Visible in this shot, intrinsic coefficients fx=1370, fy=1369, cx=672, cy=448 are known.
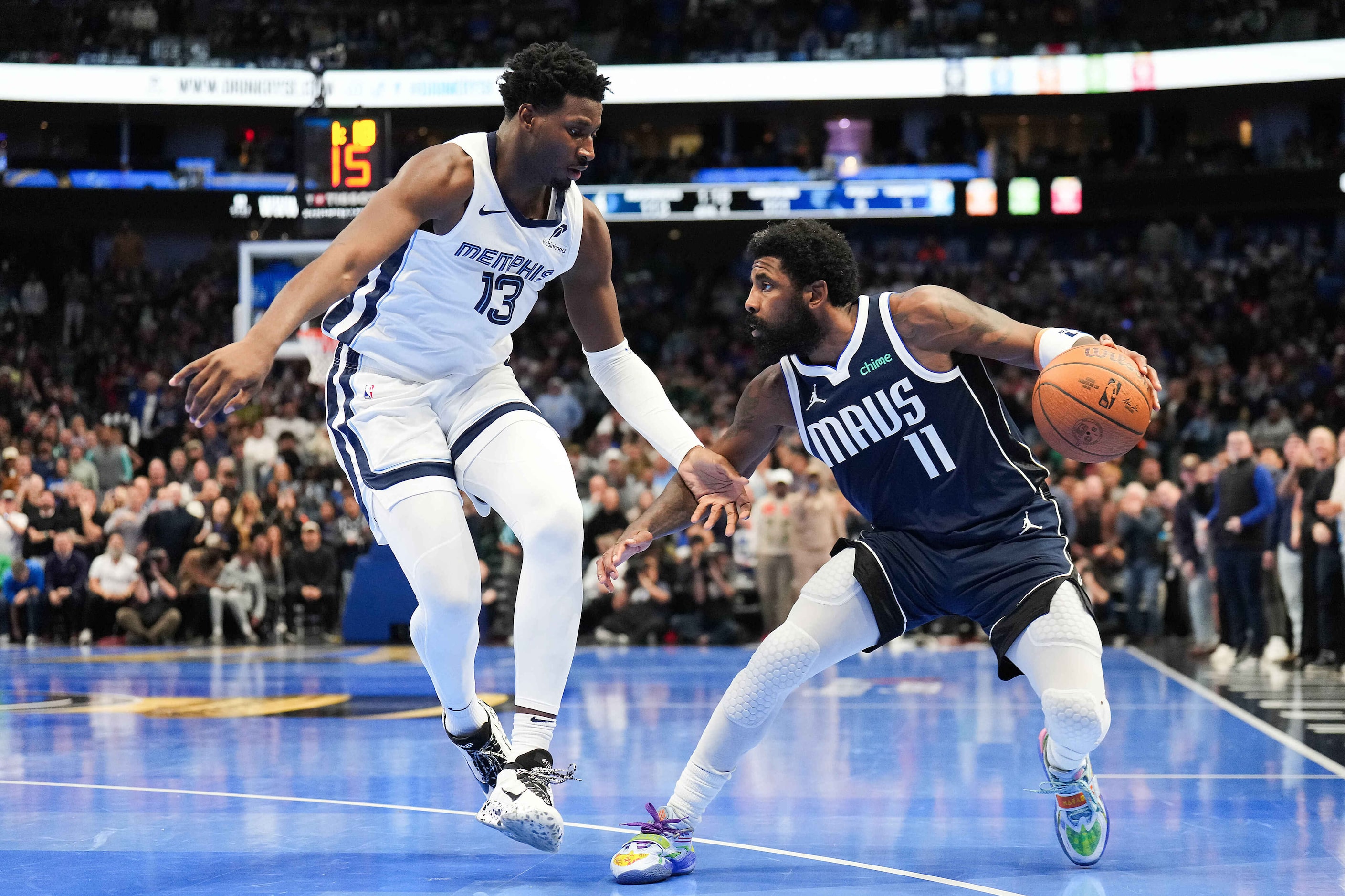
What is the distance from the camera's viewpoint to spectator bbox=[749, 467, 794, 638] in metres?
14.2

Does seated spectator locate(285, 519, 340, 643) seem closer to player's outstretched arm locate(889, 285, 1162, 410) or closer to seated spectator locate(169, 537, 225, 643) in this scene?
seated spectator locate(169, 537, 225, 643)

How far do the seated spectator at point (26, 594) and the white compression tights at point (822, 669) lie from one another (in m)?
12.3

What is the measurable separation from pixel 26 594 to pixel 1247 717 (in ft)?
40.2

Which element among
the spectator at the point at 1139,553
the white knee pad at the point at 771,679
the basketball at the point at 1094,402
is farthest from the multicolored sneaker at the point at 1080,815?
the spectator at the point at 1139,553

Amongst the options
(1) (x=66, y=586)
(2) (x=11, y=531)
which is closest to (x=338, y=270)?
(1) (x=66, y=586)

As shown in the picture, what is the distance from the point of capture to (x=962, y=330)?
4508mm

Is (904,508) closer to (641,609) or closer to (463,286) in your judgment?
(463,286)

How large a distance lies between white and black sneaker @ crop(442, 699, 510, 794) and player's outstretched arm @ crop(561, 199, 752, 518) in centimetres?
113

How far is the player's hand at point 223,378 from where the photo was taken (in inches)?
136

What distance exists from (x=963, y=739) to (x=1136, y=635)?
24.7ft

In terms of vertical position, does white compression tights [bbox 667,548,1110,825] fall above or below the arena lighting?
below

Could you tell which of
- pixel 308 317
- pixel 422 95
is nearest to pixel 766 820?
pixel 308 317

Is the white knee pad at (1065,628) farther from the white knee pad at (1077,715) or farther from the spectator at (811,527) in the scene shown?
the spectator at (811,527)

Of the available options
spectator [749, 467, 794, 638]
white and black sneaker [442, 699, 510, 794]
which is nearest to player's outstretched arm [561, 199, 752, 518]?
white and black sneaker [442, 699, 510, 794]
